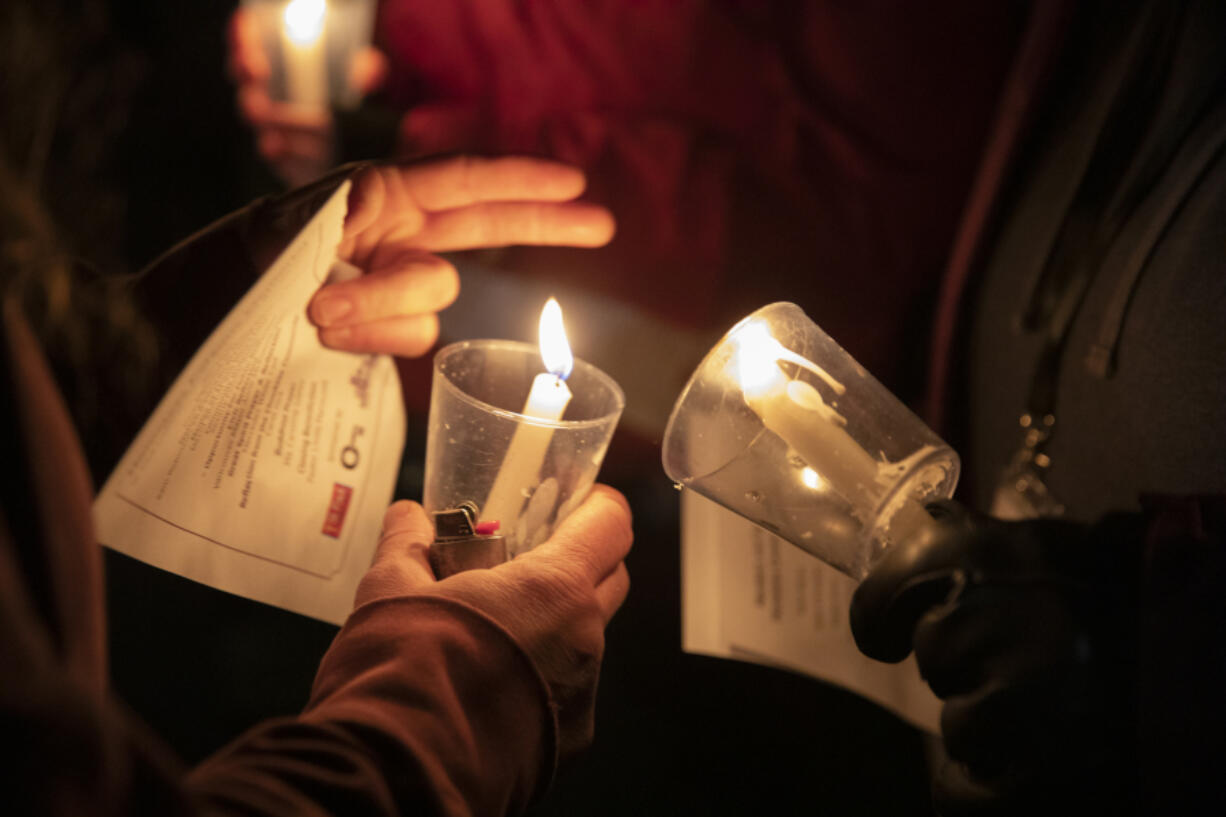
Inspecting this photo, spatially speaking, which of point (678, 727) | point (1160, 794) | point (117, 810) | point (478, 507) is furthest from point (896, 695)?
point (117, 810)

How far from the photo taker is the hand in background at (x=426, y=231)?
2.24 feet

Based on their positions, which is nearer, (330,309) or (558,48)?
(330,309)

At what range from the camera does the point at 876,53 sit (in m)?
1.07

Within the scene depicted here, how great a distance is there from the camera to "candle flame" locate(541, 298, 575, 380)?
588 millimetres

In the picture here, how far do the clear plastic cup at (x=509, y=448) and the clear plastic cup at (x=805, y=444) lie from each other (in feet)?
0.26

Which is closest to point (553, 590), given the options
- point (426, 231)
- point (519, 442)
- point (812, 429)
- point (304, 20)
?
point (519, 442)

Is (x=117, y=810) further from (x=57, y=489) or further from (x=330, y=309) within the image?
(x=330, y=309)

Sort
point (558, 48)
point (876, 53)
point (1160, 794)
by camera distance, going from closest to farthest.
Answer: point (1160, 794) < point (876, 53) < point (558, 48)

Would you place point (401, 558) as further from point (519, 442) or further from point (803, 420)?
point (803, 420)

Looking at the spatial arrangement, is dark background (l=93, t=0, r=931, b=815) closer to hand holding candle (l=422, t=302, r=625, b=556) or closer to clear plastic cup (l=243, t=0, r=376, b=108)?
hand holding candle (l=422, t=302, r=625, b=556)

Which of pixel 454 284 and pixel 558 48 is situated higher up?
pixel 558 48

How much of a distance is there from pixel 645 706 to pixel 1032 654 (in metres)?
0.51

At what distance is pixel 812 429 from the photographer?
54 centimetres

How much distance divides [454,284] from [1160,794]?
647mm
